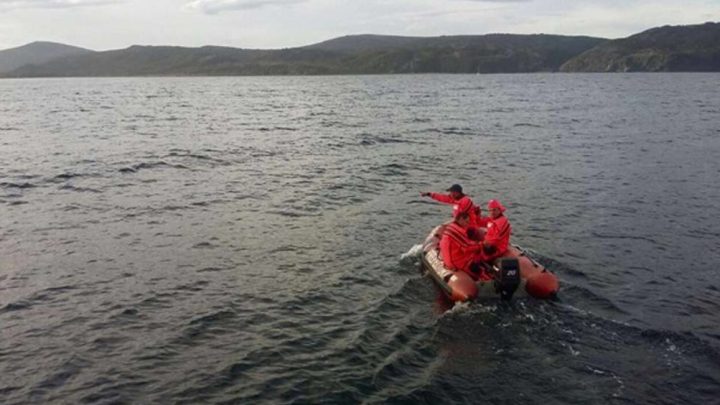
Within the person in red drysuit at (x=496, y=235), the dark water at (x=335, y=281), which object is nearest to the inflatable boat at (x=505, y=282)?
the person in red drysuit at (x=496, y=235)

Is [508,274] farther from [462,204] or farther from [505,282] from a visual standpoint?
[462,204]

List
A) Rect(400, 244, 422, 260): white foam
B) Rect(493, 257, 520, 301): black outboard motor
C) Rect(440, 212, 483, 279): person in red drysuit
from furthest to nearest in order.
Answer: Rect(400, 244, 422, 260): white foam, Rect(440, 212, 483, 279): person in red drysuit, Rect(493, 257, 520, 301): black outboard motor

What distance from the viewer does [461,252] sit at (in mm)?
16031

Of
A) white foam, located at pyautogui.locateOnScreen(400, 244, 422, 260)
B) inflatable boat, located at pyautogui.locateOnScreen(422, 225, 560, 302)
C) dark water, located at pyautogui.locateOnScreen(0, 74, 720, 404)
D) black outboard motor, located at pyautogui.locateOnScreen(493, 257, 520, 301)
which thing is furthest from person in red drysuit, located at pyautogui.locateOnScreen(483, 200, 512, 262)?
white foam, located at pyautogui.locateOnScreen(400, 244, 422, 260)

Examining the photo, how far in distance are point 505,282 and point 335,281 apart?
460 cm

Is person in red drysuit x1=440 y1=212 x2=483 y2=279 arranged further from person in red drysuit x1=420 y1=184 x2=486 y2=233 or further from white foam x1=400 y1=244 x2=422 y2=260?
white foam x1=400 y1=244 x2=422 y2=260

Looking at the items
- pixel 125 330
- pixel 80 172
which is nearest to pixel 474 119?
pixel 80 172

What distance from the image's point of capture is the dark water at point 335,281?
38.3ft

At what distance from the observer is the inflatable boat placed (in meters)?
14.7

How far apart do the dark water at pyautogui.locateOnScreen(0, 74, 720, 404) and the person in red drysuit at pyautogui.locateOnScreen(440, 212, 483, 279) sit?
110 cm

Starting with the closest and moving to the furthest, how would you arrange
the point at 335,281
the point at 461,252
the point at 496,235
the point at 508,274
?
the point at 508,274
the point at 496,235
the point at 461,252
the point at 335,281

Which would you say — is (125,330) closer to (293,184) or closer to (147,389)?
(147,389)

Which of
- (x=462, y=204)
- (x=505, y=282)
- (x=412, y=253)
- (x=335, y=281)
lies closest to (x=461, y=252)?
(x=462, y=204)

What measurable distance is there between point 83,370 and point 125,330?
5.96 feet
